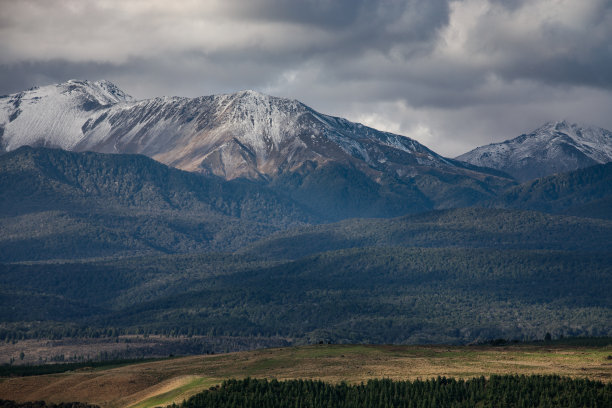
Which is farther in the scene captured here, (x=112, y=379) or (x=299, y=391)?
(x=112, y=379)

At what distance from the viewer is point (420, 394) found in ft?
527

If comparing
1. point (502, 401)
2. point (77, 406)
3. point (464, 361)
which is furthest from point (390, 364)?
point (77, 406)

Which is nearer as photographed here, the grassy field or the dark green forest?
the dark green forest

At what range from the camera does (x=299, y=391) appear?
16650cm

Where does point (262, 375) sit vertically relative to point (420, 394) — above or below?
above

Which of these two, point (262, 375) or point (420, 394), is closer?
point (420, 394)

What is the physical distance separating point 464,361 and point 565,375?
99.8ft

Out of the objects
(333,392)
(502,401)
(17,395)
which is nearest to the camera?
(502,401)

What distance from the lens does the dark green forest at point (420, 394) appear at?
502ft

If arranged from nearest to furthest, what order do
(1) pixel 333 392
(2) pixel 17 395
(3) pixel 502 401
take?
(3) pixel 502 401, (1) pixel 333 392, (2) pixel 17 395

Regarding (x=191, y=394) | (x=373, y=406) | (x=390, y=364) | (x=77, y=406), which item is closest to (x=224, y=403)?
(x=191, y=394)

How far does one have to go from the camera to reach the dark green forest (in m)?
153

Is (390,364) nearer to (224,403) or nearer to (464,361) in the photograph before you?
(464,361)

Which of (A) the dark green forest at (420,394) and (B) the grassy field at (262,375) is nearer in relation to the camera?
(A) the dark green forest at (420,394)
